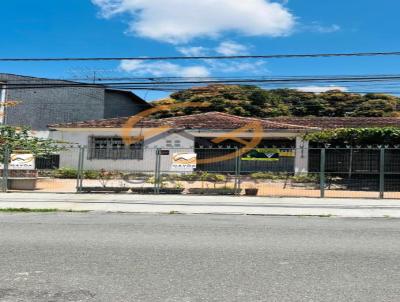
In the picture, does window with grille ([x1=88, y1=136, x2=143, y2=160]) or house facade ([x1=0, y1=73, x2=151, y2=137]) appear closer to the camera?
window with grille ([x1=88, y1=136, x2=143, y2=160])

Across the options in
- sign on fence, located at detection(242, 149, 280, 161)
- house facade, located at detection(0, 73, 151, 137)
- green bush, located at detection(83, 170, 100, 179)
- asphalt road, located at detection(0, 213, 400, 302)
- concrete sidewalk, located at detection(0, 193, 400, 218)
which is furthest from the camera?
house facade, located at detection(0, 73, 151, 137)

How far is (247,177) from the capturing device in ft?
71.1

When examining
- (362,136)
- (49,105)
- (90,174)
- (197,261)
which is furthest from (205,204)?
(49,105)

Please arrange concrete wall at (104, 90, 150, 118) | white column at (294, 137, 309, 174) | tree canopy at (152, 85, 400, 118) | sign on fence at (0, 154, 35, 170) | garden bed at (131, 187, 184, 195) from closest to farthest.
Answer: garden bed at (131, 187, 184, 195)
sign on fence at (0, 154, 35, 170)
white column at (294, 137, 309, 174)
concrete wall at (104, 90, 150, 118)
tree canopy at (152, 85, 400, 118)

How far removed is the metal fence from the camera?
17812 millimetres

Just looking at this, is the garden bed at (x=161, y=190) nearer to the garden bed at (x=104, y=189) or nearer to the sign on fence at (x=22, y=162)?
the garden bed at (x=104, y=189)

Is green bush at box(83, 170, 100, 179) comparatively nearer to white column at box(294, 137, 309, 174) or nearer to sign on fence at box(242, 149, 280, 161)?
sign on fence at box(242, 149, 280, 161)

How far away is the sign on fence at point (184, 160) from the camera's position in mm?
17781

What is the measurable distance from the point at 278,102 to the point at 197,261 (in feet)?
138

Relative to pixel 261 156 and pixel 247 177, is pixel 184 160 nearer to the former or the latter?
pixel 247 177

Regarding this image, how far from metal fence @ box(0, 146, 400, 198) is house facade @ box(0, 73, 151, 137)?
37.5 feet

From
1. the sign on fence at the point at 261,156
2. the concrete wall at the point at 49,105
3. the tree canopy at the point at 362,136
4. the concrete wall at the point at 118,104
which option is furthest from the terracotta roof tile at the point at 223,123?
the concrete wall at the point at 118,104

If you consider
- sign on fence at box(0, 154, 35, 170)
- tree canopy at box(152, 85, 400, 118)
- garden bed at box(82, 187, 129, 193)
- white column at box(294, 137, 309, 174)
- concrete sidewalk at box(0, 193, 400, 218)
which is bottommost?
concrete sidewalk at box(0, 193, 400, 218)

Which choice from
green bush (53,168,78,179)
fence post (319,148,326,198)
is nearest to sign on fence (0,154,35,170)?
green bush (53,168,78,179)
